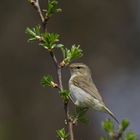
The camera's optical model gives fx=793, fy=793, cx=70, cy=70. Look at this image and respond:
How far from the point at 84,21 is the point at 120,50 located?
1370 millimetres

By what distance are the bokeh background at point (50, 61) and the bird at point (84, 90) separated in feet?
20.8

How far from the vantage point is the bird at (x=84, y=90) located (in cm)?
773

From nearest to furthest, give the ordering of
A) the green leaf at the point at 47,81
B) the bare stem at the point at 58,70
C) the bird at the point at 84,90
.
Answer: the bare stem at the point at 58,70 < the green leaf at the point at 47,81 < the bird at the point at 84,90

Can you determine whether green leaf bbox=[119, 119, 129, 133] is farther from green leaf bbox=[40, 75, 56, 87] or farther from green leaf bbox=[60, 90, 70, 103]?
green leaf bbox=[40, 75, 56, 87]

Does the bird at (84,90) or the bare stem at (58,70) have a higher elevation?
the bare stem at (58,70)

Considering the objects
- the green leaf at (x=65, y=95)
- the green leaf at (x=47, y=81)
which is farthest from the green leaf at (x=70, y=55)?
the green leaf at (x=65, y=95)

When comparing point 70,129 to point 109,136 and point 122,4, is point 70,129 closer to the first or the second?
point 109,136

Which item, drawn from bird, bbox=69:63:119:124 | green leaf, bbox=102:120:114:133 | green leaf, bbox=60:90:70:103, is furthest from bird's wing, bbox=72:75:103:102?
green leaf, bbox=102:120:114:133

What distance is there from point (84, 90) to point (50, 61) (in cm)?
818

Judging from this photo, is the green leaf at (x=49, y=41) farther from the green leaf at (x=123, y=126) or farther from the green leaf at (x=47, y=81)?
the green leaf at (x=123, y=126)

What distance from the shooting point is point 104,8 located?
18453 mm

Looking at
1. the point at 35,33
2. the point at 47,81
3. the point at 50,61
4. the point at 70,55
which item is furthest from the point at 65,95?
the point at 50,61

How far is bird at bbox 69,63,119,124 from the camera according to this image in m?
7.73

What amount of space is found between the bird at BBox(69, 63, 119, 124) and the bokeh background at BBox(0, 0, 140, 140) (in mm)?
6345
